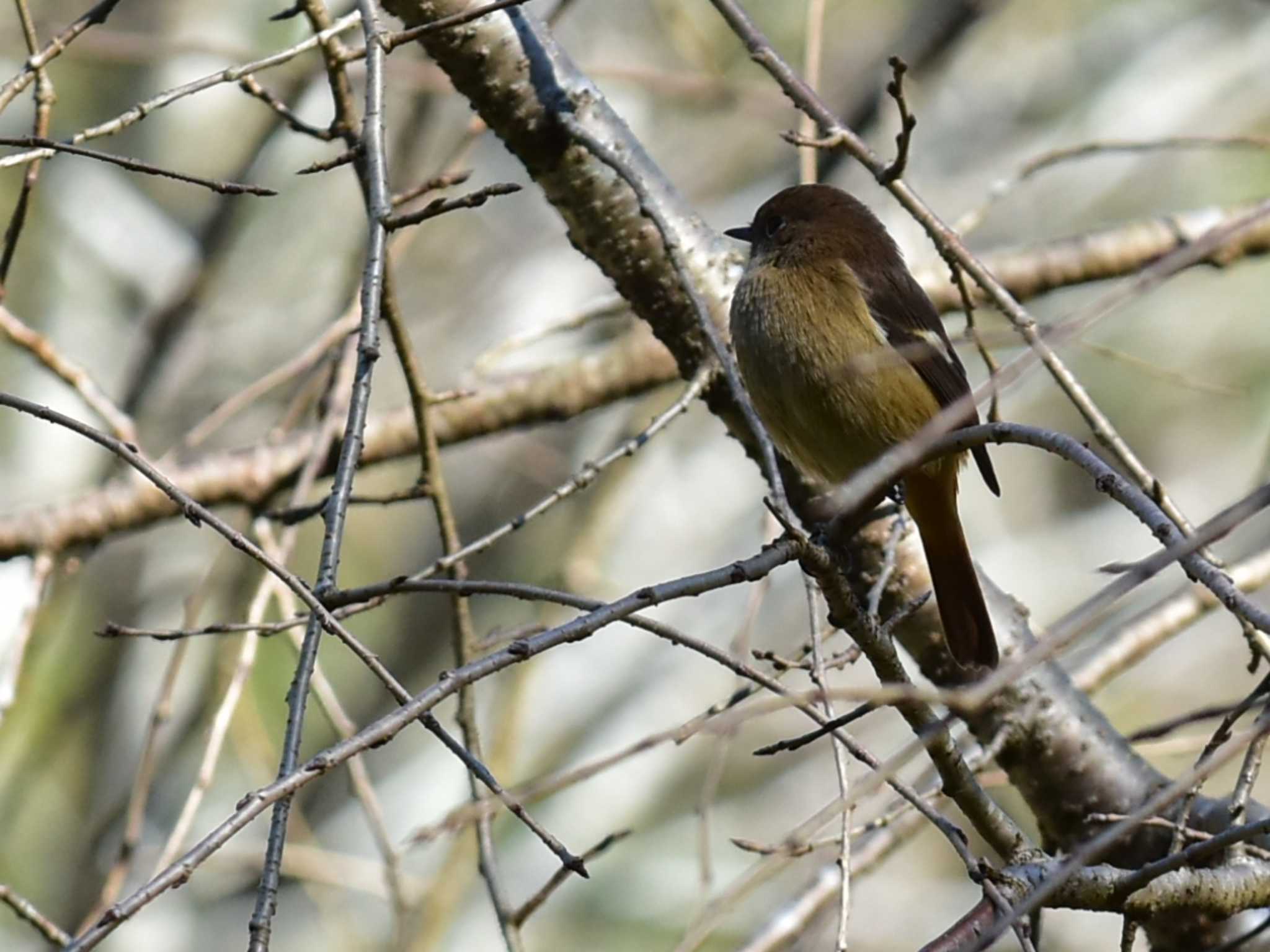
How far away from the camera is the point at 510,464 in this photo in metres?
8.23

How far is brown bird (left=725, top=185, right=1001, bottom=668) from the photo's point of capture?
3.29m

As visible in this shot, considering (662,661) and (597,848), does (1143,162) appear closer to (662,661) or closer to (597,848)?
(662,661)

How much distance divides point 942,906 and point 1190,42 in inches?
241

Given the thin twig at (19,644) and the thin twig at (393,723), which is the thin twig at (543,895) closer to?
the thin twig at (393,723)

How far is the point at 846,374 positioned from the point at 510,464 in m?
5.16

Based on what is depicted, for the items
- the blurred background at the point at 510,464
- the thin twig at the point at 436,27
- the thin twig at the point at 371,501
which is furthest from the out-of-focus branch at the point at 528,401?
the thin twig at the point at 436,27

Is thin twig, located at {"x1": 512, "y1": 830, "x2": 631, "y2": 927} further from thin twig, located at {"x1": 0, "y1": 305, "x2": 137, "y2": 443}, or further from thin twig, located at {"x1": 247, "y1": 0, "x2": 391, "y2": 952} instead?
thin twig, located at {"x1": 0, "y1": 305, "x2": 137, "y2": 443}

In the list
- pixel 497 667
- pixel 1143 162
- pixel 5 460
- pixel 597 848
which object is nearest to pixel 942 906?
pixel 1143 162

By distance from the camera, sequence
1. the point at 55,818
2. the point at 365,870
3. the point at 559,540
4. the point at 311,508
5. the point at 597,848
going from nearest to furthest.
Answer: the point at 597,848 < the point at 311,508 < the point at 365,870 < the point at 55,818 < the point at 559,540

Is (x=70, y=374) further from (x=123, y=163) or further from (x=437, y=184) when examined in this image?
(x=123, y=163)

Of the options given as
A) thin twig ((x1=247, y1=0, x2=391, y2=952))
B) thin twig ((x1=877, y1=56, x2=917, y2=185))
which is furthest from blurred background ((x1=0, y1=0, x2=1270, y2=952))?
thin twig ((x1=247, y1=0, x2=391, y2=952))

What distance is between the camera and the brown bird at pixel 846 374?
3.29m

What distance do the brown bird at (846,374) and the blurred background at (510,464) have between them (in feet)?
2.40

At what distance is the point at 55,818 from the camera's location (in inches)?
314
